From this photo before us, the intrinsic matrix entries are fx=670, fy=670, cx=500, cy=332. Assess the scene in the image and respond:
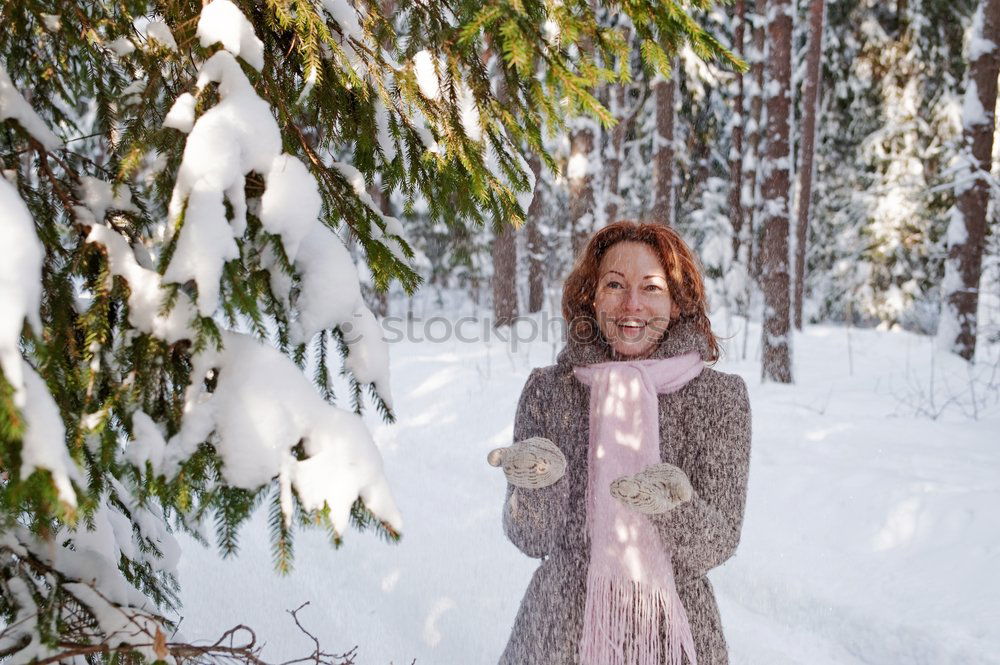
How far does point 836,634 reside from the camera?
3486mm

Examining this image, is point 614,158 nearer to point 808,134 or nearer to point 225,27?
point 808,134

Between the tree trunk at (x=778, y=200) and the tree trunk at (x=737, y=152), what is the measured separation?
6453 millimetres

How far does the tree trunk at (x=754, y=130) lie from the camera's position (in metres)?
13.4

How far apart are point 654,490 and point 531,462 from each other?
0.32 metres

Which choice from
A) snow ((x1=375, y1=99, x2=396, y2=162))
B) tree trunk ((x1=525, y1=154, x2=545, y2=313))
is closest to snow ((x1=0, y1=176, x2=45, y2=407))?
snow ((x1=375, y1=99, x2=396, y2=162))

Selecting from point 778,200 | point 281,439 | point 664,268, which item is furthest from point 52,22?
point 778,200

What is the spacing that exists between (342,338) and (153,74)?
783 mm

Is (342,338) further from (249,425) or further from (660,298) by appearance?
(660,298)

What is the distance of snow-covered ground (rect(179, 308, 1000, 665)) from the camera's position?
3.47 m

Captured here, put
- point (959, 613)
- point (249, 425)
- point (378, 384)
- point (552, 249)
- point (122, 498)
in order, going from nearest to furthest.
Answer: point (249, 425), point (378, 384), point (122, 498), point (959, 613), point (552, 249)

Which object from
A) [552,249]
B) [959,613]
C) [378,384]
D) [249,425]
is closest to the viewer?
[249,425]

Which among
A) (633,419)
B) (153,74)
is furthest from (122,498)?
(633,419)

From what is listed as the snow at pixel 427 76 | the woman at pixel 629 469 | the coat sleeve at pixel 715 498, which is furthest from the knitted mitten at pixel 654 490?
the snow at pixel 427 76

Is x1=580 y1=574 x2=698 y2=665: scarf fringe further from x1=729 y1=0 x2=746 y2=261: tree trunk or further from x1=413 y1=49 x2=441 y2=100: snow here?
x1=729 y1=0 x2=746 y2=261: tree trunk
